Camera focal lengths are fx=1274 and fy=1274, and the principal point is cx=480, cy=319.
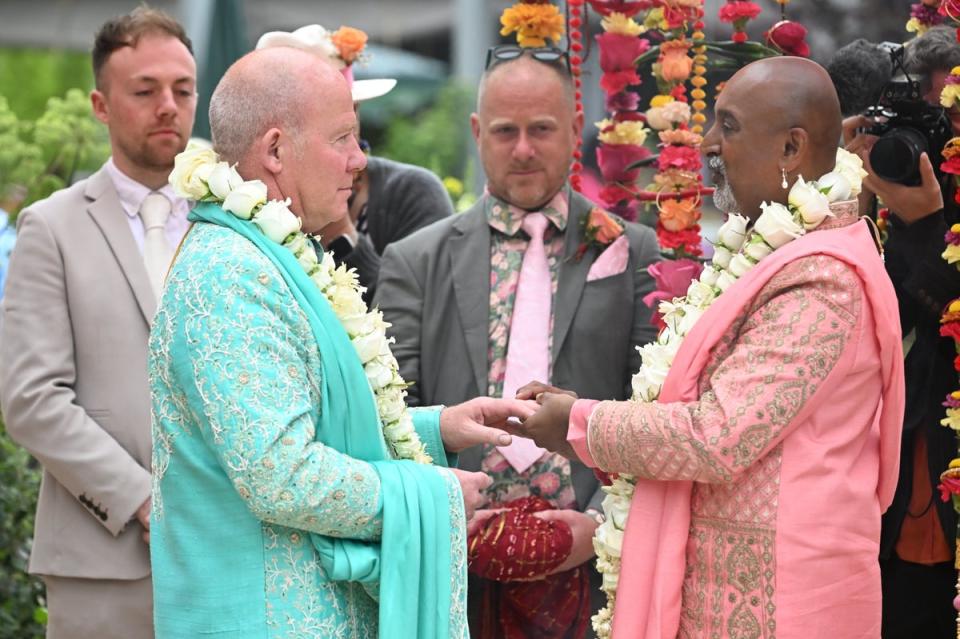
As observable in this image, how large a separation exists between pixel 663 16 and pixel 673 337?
1508 millimetres

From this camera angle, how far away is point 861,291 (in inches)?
121

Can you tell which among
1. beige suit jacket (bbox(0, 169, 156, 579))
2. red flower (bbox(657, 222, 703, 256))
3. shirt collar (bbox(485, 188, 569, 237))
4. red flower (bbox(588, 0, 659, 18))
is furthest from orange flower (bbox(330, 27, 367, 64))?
red flower (bbox(657, 222, 703, 256))

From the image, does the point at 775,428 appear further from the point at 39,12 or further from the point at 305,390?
the point at 39,12

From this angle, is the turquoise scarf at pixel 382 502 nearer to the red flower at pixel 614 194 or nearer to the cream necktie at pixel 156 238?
the cream necktie at pixel 156 238

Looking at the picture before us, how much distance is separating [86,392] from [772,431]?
7.36 feet

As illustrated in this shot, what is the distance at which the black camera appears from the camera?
12.4 ft

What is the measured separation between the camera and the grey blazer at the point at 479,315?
4227 millimetres

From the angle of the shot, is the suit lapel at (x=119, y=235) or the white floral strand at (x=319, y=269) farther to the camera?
the suit lapel at (x=119, y=235)

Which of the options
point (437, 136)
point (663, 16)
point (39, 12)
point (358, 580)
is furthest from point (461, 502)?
point (39, 12)

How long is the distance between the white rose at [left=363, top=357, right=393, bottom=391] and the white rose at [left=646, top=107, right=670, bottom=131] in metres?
1.67

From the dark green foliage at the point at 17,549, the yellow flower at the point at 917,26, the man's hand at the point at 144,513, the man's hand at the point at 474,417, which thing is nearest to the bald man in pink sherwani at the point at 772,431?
the man's hand at the point at 474,417

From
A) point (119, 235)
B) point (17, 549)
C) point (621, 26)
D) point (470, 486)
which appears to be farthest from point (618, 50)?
point (17, 549)

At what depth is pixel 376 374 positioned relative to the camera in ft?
10.3

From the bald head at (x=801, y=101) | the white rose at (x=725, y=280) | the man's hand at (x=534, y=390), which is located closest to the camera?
the bald head at (x=801, y=101)
